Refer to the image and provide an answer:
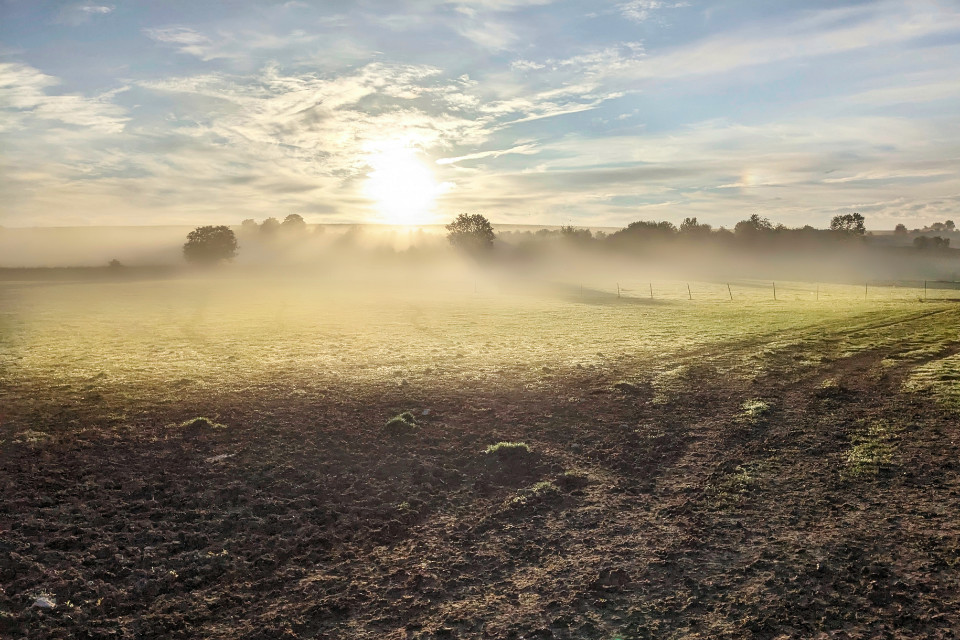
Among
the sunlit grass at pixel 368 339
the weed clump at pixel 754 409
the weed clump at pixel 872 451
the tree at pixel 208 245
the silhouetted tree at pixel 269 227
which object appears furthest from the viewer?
the silhouetted tree at pixel 269 227

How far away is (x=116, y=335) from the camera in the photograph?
120ft

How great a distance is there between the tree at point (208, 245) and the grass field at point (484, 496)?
108939 mm

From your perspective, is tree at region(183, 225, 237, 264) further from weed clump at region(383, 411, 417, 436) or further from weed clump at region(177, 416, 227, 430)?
weed clump at region(383, 411, 417, 436)

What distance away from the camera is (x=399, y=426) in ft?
53.9

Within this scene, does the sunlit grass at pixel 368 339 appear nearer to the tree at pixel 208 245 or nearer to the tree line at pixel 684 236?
the tree at pixel 208 245

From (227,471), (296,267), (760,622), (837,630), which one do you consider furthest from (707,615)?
(296,267)

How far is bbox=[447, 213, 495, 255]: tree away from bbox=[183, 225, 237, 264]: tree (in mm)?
59781

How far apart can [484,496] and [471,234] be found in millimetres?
150557

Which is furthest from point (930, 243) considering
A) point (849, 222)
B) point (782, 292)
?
point (782, 292)

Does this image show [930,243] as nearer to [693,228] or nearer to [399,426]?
[693,228]

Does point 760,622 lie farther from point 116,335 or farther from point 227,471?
point 116,335

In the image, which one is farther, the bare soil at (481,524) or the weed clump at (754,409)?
the weed clump at (754,409)

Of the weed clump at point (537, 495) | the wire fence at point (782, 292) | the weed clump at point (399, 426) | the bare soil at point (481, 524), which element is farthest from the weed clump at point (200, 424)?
the wire fence at point (782, 292)

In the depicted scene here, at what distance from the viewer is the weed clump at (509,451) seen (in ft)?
46.0
